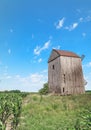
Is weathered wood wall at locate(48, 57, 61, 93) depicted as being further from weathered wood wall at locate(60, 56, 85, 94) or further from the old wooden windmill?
weathered wood wall at locate(60, 56, 85, 94)

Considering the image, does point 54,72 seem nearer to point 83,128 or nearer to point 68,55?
point 68,55

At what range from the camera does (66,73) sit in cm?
3375

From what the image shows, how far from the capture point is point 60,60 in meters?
33.8

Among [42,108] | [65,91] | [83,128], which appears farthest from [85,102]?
[83,128]

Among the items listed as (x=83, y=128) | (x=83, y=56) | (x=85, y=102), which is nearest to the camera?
(x=83, y=128)

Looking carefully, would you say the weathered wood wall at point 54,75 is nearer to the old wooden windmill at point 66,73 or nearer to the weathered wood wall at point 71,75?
the old wooden windmill at point 66,73

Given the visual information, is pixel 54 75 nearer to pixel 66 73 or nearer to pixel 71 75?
pixel 66 73

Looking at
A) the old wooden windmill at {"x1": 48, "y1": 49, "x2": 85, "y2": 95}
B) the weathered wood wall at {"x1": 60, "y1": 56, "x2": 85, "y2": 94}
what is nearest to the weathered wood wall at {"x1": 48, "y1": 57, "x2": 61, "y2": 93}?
the old wooden windmill at {"x1": 48, "y1": 49, "x2": 85, "y2": 95}

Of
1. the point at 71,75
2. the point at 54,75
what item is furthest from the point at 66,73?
the point at 54,75

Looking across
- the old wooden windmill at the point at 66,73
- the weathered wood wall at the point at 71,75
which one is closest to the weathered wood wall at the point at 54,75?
the old wooden windmill at the point at 66,73

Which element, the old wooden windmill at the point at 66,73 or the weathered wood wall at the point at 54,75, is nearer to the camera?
the old wooden windmill at the point at 66,73

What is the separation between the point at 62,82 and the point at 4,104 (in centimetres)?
2247

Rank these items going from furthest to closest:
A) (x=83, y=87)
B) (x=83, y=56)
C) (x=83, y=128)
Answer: (x=83, y=56) → (x=83, y=87) → (x=83, y=128)

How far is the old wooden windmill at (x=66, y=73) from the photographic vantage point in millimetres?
33344
